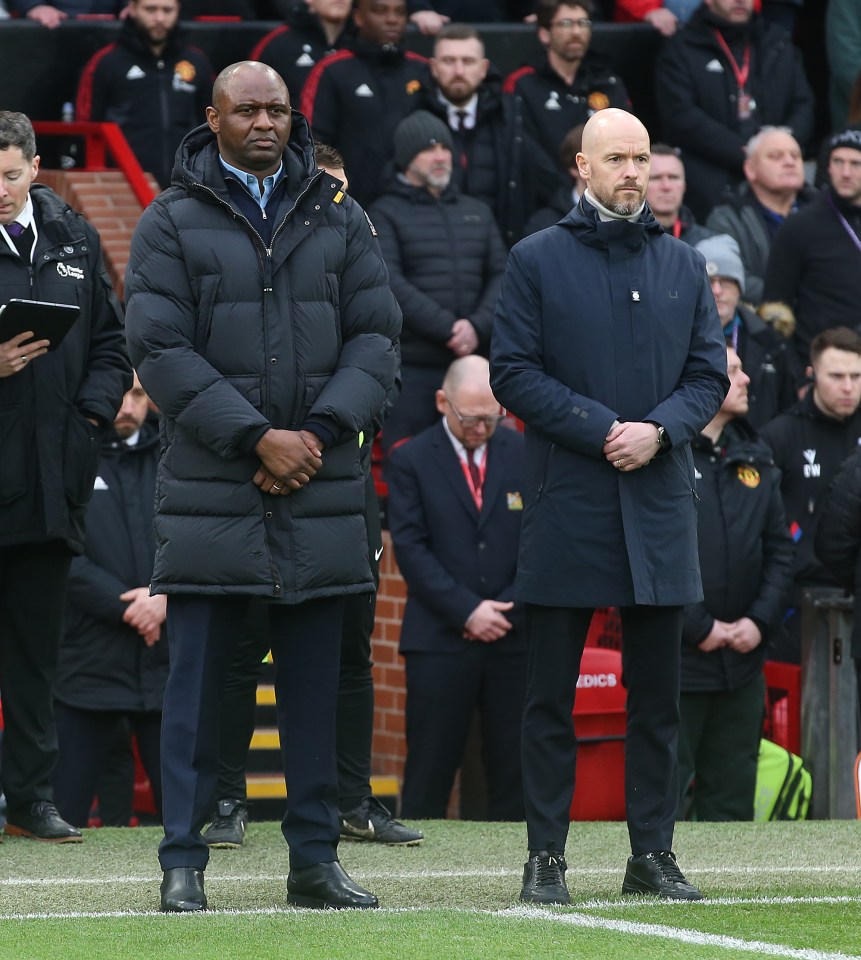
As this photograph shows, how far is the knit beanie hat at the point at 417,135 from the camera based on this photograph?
33.9 ft

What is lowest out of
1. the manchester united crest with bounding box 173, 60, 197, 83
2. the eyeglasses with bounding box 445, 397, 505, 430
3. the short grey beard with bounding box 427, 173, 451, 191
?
the eyeglasses with bounding box 445, 397, 505, 430

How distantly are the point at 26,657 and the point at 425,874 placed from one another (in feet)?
4.98

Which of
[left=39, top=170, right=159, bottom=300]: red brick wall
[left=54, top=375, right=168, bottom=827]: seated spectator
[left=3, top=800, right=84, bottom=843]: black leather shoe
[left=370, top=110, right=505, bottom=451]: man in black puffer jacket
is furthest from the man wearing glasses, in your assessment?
[left=3, top=800, right=84, bottom=843]: black leather shoe

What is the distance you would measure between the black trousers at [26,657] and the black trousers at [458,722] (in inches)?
97.6

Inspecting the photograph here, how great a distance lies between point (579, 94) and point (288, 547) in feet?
24.9

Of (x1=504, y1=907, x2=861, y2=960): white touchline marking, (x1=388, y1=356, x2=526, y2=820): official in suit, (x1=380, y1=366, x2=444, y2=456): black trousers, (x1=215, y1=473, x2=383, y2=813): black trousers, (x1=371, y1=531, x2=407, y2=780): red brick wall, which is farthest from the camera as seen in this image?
(x1=380, y1=366, x2=444, y2=456): black trousers

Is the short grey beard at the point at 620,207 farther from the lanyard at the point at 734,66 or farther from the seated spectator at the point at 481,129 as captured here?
the lanyard at the point at 734,66

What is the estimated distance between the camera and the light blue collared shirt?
17.7 ft

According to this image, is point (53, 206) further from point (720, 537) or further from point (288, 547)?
point (720, 537)

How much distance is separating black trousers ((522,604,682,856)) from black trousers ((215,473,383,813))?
1160 mm

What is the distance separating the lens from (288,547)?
17.3ft

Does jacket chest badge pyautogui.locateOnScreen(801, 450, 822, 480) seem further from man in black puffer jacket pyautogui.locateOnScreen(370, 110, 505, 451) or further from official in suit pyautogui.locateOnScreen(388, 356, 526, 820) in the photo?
man in black puffer jacket pyautogui.locateOnScreen(370, 110, 505, 451)

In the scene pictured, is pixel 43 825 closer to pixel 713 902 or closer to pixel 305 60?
pixel 713 902

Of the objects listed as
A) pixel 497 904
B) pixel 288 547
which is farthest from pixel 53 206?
pixel 497 904
